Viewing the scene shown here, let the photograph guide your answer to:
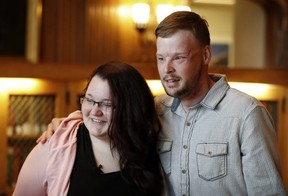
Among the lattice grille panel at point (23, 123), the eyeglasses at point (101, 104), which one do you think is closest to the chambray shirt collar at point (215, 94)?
the eyeglasses at point (101, 104)

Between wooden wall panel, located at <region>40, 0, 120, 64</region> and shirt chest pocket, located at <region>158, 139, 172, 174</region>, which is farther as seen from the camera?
wooden wall panel, located at <region>40, 0, 120, 64</region>

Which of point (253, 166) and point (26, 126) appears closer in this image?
point (253, 166)

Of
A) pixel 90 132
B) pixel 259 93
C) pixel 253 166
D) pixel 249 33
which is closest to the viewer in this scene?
pixel 253 166

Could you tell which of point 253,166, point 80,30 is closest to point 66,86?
point 80,30

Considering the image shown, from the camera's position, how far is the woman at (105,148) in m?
1.61

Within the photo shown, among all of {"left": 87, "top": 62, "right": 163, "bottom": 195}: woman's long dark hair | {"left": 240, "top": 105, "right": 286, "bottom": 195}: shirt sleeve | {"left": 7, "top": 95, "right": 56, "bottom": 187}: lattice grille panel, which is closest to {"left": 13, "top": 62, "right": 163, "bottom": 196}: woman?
{"left": 87, "top": 62, "right": 163, "bottom": 195}: woman's long dark hair

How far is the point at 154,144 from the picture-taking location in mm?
1735

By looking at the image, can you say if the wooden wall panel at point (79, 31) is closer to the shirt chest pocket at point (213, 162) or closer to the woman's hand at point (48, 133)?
the woman's hand at point (48, 133)

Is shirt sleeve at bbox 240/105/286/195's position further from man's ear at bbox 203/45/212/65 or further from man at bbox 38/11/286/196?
man's ear at bbox 203/45/212/65

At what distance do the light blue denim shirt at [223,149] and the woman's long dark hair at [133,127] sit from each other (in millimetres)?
61

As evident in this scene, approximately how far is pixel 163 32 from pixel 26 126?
1557 mm

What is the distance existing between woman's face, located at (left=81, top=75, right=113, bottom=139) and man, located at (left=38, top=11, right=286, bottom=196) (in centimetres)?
20

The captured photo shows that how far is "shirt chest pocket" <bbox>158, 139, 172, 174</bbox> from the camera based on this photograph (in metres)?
1.68

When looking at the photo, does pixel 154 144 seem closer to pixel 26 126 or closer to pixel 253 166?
pixel 253 166
